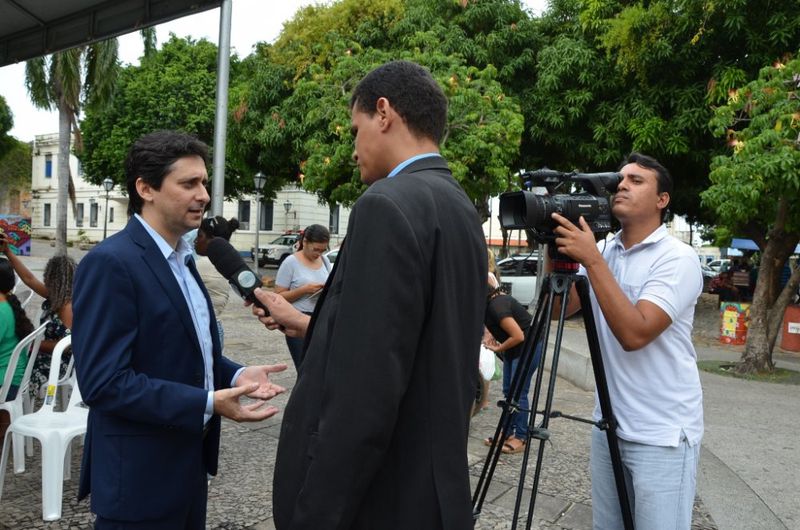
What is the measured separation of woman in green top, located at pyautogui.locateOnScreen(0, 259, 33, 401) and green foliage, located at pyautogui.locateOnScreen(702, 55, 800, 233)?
Result: 7980 mm

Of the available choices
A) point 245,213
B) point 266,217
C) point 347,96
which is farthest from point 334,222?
point 347,96

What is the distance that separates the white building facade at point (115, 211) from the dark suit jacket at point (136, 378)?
1307 inches

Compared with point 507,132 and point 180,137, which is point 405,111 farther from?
point 507,132

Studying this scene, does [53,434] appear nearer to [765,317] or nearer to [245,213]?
[765,317]

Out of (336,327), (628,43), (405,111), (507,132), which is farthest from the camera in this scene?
(507,132)

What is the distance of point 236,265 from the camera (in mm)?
2074

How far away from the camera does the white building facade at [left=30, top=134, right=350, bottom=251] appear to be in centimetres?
4006

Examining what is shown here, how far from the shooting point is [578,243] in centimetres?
210

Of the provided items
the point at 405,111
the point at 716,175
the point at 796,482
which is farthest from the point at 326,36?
the point at 405,111

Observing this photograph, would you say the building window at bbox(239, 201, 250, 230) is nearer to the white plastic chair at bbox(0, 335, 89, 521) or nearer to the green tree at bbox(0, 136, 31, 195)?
the green tree at bbox(0, 136, 31, 195)

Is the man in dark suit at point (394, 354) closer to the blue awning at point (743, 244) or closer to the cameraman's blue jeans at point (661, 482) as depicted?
the cameraman's blue jeans at point (661, 482)

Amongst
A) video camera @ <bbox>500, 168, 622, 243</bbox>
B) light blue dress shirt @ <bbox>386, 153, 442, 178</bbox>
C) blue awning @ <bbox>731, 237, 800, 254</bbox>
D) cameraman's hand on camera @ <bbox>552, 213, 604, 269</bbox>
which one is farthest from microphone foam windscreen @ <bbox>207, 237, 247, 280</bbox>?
blue awning @ <bbox>731, 237, 800, 254</bbox>

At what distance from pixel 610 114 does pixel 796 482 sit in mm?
10948

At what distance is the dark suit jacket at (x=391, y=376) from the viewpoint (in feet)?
4.15
